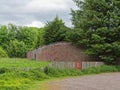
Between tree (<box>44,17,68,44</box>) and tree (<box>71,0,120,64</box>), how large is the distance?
27.6 ft

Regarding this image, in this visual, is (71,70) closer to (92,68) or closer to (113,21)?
(92,68)

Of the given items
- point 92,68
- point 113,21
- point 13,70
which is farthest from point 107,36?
point 13,70

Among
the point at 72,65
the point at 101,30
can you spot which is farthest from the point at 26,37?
the point at 72,65

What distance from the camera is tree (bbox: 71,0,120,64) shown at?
41.4 meters

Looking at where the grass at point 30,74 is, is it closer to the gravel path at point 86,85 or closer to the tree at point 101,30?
the gravel path at point 86,85

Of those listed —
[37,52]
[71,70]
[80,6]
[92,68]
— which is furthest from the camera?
[37,52]

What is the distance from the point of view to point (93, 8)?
43.3 metres

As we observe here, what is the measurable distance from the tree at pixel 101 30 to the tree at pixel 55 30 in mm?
8409

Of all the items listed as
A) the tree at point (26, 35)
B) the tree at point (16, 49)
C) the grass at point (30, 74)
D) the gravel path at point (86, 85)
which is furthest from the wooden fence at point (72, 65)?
the tree at point (26, 35)

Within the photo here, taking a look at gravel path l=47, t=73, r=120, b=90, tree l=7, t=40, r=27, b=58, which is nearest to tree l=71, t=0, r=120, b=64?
gravel path l=47, t=73, r=120, b=90

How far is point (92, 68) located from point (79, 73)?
3.04 metres

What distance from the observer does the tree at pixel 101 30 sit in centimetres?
4141

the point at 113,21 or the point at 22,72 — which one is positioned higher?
the point at 113,21

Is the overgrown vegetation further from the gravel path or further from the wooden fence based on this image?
the gravel path
